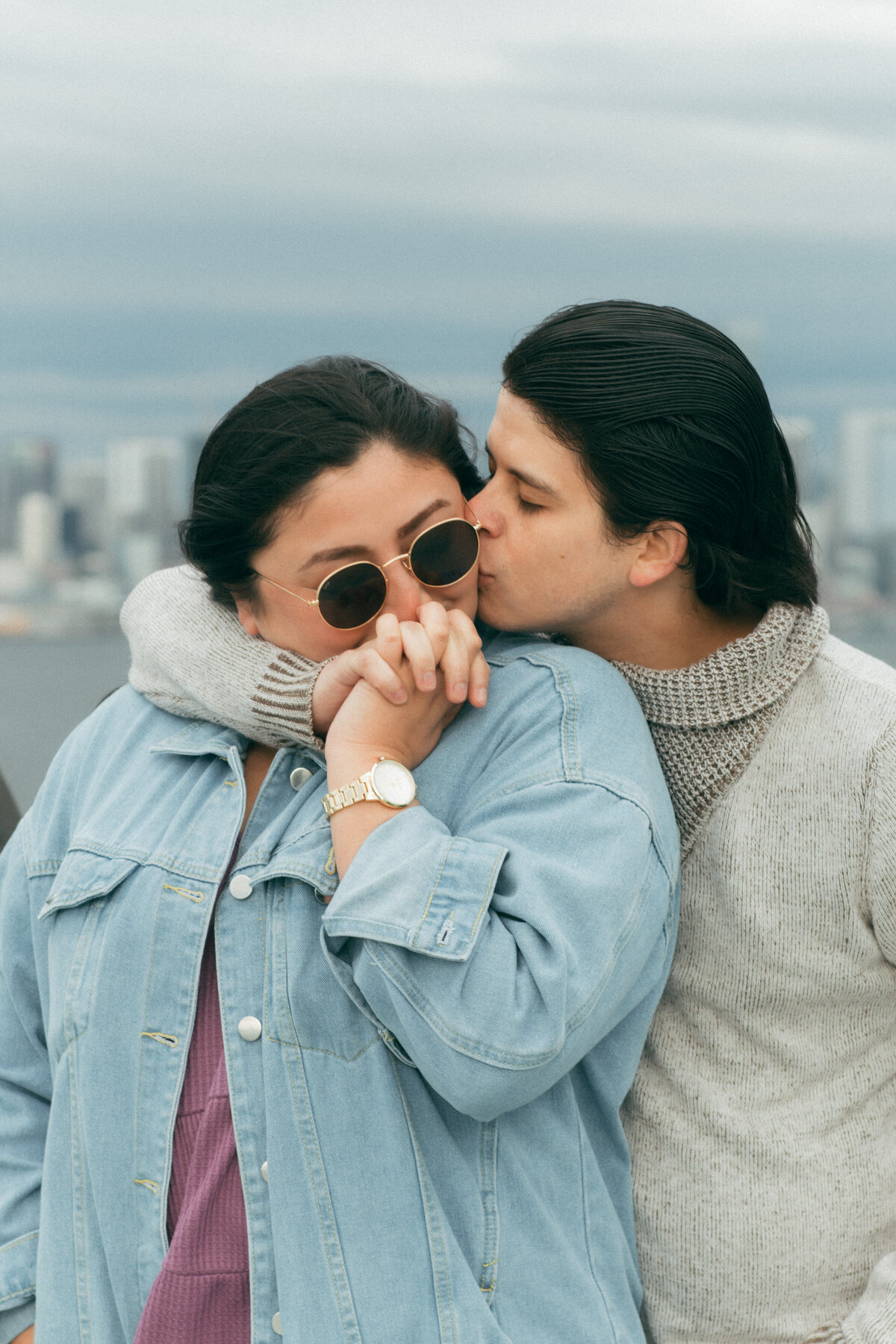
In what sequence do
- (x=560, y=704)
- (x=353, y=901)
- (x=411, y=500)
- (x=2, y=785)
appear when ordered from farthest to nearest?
(x=2, y=785) < (x=411, y=500) < (x=560, y=704) < (x=353, y=901)

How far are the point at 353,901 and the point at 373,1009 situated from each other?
12 cm

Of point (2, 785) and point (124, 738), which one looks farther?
point (2, 785)

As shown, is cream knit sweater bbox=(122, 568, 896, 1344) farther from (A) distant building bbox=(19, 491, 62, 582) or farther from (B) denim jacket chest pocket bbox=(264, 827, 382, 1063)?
(A) distant building bbox=(19, 491, 62, 582)

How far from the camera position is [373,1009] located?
1177 millimetres

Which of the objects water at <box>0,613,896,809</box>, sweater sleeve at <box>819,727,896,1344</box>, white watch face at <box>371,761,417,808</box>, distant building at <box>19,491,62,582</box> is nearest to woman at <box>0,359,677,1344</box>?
white watch face at <box>371,761,417,808</box>

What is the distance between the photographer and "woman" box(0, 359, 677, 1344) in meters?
1.15

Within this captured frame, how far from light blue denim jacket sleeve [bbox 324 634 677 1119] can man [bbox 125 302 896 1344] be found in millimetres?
244

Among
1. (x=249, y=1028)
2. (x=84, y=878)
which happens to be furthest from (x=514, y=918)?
(x=84, y=878)

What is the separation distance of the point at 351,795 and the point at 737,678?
502 millimetres

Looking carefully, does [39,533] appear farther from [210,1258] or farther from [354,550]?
[210,1258]

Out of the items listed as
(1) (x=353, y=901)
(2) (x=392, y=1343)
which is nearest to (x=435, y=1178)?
(2) (x=392, y=1343)

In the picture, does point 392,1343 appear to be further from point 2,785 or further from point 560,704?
point 2,785

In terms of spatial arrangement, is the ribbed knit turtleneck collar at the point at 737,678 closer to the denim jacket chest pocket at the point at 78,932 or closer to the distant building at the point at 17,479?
the denim jacket chest pocket at the point at 78,932

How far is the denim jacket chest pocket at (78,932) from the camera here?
1357 millimetres
